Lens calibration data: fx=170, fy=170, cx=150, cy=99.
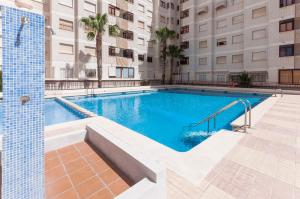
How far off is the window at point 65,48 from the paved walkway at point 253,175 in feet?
73.8

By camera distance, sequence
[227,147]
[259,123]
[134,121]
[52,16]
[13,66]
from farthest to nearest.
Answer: [52,16] < [134,121] < [259,123] < [227,147] < [13,66]

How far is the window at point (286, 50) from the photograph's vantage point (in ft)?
70.9

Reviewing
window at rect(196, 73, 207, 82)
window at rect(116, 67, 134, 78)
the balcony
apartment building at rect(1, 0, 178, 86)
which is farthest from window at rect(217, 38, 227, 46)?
window at rect(116, 67, 134, 78)

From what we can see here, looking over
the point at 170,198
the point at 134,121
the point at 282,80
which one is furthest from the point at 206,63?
the point at 170,198

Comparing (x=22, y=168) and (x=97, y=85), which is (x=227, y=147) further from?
(x=97, y=85)

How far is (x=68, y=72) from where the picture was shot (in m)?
21.9

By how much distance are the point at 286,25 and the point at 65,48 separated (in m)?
28.6

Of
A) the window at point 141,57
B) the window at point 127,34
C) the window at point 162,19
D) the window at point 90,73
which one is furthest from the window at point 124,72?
the window at point 162,19

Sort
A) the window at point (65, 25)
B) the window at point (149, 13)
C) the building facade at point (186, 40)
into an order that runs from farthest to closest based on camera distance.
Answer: the window at point (149, 13) → the building facade at point (186, 40) → the window at point (65, 25)

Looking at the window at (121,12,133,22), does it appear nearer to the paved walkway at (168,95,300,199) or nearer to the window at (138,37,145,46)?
the window at (138,37,145,46)

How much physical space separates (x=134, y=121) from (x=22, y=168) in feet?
24.9

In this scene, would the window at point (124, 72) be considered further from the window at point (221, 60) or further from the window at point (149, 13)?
the window at point (221, 60)

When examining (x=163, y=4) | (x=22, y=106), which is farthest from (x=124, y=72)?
(x=22, y=106)

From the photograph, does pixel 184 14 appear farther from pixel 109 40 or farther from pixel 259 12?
pixel 109 40
